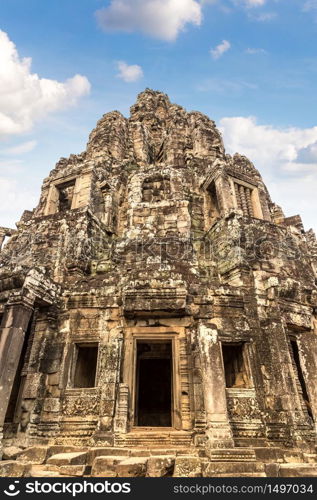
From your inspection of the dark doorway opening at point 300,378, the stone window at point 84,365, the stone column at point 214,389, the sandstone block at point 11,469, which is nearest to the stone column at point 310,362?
the dark doorway opening at point 300,378

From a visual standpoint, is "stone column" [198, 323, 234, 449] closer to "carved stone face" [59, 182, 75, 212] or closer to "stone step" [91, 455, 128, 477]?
"stone step" [91, 455, 128, 477]

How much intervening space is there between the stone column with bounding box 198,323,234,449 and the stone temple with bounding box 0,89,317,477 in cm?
3

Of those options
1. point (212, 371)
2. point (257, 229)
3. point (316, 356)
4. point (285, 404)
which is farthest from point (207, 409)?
point (257, 229)

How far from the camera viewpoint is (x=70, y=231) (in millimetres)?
11977

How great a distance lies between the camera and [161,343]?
9.93 meters

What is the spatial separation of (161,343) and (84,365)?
8.41ft

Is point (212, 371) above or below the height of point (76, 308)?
below

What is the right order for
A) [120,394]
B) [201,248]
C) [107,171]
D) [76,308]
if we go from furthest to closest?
[107,171] < [201,248] < [76,308] < [120,394]

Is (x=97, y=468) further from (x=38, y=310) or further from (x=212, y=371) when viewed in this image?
(x=38, y=310)

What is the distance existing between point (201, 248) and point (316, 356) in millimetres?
5553

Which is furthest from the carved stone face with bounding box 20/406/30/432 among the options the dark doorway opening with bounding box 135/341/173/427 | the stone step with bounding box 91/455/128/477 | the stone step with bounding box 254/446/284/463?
the dark doorway opening with bounding box 135/341/173/427

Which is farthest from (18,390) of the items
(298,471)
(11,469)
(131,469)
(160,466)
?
(298,471)

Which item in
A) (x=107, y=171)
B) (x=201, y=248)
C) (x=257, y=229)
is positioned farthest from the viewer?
(x=107, y=171)

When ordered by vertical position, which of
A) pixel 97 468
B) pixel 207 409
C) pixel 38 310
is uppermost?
pixel 38 310
